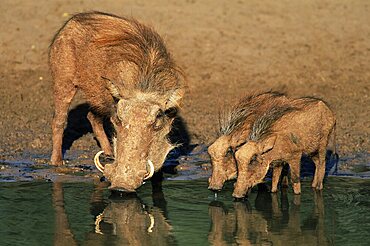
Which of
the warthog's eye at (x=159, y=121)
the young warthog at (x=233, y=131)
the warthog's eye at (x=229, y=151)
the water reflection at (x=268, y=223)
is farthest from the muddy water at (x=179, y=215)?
the warthog's eye at (x=159, y=121)

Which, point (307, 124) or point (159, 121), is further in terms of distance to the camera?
point (307, 124)

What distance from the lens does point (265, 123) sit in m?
8.51

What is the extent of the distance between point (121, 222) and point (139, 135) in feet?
2.87

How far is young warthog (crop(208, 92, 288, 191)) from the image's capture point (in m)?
8.41

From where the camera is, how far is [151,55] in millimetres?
9219

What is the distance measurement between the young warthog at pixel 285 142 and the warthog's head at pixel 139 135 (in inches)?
28.0

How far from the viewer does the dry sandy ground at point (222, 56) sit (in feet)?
38.3

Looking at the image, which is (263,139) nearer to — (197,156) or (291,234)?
(291,234)

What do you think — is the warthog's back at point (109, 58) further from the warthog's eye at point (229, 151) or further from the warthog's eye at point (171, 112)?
the warthog's eye at point (229, 151)

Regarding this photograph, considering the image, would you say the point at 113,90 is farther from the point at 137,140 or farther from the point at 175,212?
the point at 175,212

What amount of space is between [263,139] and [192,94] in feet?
15.6

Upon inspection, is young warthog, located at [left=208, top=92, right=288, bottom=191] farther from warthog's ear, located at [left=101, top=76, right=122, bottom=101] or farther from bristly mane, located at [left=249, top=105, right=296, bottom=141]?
warthog's ear, located at [left=101, top=76, right=122, bottom=101]

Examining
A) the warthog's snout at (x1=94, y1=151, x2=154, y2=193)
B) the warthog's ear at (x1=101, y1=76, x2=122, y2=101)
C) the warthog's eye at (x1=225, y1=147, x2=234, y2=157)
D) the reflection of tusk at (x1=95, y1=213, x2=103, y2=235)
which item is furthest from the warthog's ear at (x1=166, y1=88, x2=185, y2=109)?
the reflection of tusk at (x1=95, y1=213, x2=103, y2=235)

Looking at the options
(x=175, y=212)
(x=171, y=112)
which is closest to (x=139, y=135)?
(x=171, y=112)
